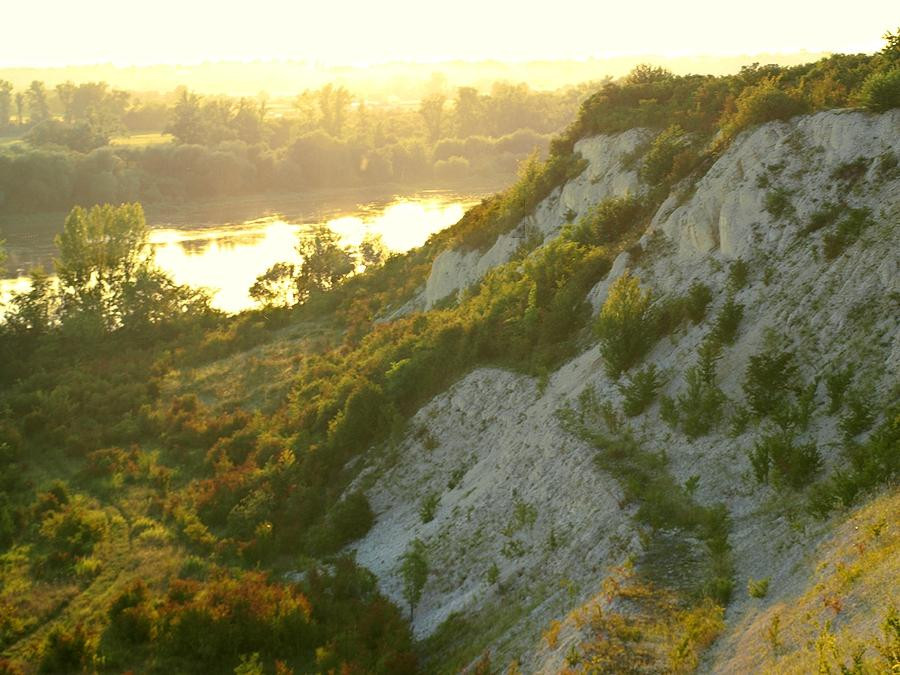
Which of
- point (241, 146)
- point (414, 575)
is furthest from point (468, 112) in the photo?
point (414, 575)

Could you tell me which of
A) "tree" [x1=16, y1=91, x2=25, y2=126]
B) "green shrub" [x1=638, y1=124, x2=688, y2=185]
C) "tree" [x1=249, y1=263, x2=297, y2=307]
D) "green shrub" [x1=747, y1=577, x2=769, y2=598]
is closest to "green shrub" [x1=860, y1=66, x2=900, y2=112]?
"green shrub" [x1=638, y1=124, x2=688, y2=185]

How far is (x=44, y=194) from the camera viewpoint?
109625 millimetres

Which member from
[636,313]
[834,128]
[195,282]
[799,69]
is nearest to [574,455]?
[636,313]

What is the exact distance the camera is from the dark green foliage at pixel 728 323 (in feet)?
71.0

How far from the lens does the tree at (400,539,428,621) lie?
20641 millimetres

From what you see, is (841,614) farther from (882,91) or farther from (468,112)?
(468,112)

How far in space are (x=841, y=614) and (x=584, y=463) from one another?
31.3 ft

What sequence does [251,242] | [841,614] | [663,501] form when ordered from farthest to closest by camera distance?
[251,242] < [663,501] < [841,614]

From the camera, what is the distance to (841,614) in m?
12.0

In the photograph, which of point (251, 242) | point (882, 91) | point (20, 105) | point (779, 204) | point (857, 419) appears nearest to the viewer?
point (857, 419)

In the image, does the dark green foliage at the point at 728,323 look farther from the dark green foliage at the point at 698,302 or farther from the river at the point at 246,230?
the river at the point at 246,230

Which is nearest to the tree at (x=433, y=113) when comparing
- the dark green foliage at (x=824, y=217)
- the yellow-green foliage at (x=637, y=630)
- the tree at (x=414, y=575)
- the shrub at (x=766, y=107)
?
the shrub at (x=766, y=107)

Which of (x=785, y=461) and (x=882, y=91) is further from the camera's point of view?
(x=882, y=91)

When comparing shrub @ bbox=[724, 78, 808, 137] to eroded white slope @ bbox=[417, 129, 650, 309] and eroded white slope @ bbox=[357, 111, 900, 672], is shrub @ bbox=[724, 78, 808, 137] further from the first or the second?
Answer: eroded white slope @ bbox=[417, 129, 650, 309]
